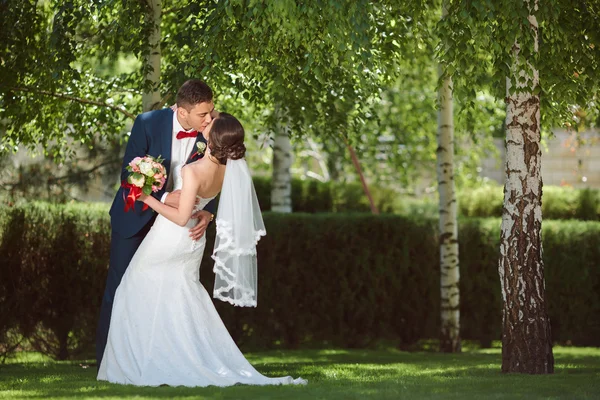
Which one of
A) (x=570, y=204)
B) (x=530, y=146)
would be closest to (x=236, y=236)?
(x=530, y=146)

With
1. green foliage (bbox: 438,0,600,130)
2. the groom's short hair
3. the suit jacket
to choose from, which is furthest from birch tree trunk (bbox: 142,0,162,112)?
green foliage (bbox: 438,0,600,130)

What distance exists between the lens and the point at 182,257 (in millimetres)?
6902

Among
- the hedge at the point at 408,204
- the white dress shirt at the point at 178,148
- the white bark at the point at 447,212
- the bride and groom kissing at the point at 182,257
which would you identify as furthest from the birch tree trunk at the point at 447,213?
the white dress shirt at the point at 178,148

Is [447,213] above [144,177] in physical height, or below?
above

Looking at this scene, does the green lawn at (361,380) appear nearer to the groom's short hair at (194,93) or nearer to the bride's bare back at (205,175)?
the bride's bare back at (205,175)

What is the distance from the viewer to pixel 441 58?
733cm

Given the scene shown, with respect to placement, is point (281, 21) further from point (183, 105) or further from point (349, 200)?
point (349, 200)

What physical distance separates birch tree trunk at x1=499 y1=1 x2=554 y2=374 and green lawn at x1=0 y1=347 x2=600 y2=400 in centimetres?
31

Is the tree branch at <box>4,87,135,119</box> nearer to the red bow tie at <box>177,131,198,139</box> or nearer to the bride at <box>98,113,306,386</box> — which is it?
the red bow tie at <box>177,131,198,139</box>

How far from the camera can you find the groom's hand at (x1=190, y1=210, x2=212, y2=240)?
694 cm

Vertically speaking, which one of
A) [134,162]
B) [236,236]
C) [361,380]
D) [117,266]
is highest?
[134,162]

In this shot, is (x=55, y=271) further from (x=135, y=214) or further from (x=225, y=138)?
(x=225, y=138)

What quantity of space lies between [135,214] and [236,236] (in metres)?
0.78

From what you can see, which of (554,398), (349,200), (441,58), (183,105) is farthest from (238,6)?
(349,200)
